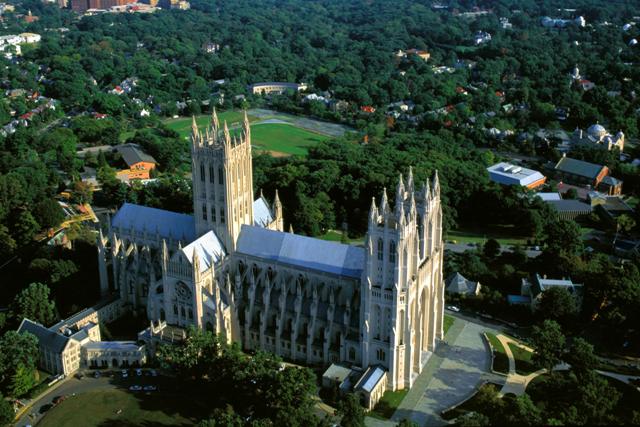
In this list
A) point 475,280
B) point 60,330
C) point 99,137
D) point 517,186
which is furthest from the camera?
point 99,137

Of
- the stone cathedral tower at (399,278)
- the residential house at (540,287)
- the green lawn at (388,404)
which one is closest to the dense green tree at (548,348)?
the stone cathedral tower at (399,278)

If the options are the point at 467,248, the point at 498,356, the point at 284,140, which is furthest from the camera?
the point at 284,140

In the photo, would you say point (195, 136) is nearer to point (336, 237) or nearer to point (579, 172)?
point (336, 237)

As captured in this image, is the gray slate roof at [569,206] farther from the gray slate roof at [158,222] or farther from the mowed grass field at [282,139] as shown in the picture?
the gray slate roof at [158,222]

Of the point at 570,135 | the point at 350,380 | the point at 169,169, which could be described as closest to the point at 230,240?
the point at 350,380

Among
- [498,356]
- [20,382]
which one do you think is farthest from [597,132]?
[20,382]

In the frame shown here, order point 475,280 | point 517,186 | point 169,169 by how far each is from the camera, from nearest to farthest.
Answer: point 475,280, point 517,186, point 169,169

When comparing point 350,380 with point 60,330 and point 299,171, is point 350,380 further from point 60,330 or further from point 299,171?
point 299,171
